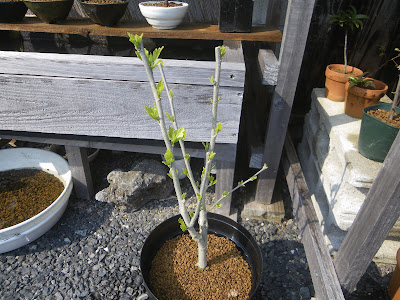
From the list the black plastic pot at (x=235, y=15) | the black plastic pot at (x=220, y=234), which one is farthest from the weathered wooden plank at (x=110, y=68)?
the black plastic pot at (x=220, y=234)

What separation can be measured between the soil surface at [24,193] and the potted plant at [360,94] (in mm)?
1897

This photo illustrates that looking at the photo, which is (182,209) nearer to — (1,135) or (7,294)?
(7,294)

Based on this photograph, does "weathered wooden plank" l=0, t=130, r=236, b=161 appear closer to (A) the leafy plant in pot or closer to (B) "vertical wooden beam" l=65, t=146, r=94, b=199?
(B) "vertical wooden beam" l=65, t=146, r=94, b=199

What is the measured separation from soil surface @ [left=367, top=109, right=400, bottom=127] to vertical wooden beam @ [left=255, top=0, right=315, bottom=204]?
396 mm

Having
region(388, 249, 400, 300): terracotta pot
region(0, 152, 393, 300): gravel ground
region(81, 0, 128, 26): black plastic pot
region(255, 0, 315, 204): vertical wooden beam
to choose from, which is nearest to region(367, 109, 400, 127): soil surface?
region(255, 0, 315, 204): vertical wooden beam

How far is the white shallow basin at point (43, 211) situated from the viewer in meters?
1.65

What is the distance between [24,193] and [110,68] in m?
1.14

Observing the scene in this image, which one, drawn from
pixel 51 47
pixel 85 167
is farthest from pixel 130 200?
pixel 51 47

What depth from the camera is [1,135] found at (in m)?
1.82

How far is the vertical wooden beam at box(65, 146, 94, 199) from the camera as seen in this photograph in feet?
6.35

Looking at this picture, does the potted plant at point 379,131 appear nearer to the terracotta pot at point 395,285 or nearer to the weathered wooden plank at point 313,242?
the weathered wooden plank at point 313,242

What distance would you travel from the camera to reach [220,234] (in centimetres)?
149

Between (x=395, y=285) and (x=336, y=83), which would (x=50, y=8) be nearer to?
(x=336, y=83)

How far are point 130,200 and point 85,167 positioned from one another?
15.5 inches
